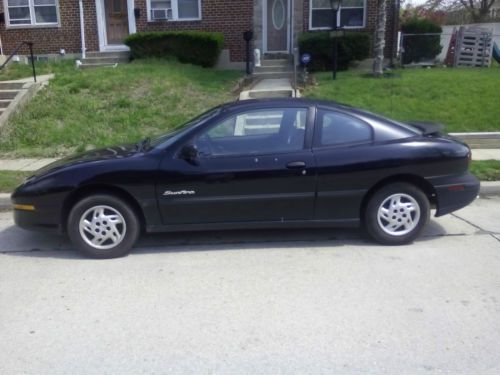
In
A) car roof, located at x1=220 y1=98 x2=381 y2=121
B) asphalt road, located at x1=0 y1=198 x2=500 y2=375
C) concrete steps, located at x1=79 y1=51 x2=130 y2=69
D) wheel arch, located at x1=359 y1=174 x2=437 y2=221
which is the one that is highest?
concrete steps, located at x1=79 y1=51 x2=130 y2=69

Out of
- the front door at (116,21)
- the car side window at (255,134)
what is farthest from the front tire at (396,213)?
the front door at (116,21)

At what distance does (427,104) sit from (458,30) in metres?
8.17

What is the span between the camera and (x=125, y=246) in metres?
5.05

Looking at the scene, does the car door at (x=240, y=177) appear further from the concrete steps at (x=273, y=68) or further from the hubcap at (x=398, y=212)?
the concrete steps at (x=273, y=68)

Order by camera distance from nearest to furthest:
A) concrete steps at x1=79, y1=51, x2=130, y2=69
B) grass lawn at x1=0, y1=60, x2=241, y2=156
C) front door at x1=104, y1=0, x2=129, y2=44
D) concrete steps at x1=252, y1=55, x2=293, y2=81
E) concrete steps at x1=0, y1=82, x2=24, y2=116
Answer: grass lawn at x1=0, y1=60, x2=241, y2=156, concrete steps at x1=0, y1=82, x2=24, y2=116, concrete steps at x1=252, y1=55, x2=293, y2=81, concrete steps at x1=79, y1=51, x2=130, y2=69, front door at x1=104, y1=0, x2=129, y2=44

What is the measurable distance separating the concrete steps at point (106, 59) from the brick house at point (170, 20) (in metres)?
0.53

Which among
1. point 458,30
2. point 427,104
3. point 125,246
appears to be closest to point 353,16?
point 458,30

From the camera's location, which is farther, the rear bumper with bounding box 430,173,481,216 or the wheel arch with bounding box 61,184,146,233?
the rear bumper with bounding box 430,173,481,216

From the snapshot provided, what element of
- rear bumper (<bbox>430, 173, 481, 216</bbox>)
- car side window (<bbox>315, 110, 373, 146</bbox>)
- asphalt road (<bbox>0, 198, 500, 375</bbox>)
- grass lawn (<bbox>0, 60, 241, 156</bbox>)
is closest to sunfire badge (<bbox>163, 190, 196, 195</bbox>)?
asphalt road (<bbox>0, 198, 500, 375</bbox>)

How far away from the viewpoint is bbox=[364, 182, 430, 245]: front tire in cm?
516

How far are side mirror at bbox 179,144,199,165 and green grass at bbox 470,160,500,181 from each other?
177 inches

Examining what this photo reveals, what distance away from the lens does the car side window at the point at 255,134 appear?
16.8 feet

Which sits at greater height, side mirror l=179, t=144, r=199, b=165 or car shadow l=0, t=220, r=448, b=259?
side mirror l=179, t=144, r=199, b=165

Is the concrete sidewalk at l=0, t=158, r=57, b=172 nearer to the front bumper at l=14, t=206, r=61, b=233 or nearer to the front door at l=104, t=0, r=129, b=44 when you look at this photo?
the front bumper at l=14, t=206, r=61, b=233
